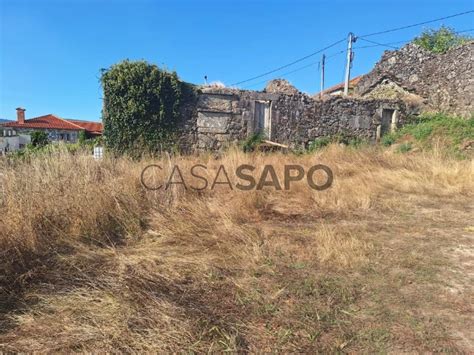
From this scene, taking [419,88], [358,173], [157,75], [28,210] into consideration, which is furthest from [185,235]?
[419,88]

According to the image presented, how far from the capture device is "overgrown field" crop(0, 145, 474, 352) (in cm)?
180

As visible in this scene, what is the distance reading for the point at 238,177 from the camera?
5.46 metres

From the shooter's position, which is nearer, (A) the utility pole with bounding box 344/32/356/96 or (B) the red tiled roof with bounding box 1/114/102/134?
(A) the utility pole with bounding box 344/32/356/96

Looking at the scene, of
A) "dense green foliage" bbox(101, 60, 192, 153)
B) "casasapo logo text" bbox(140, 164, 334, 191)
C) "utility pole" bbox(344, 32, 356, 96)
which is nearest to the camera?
"casasapo logo text" bbox(140, 164, 334, 191)

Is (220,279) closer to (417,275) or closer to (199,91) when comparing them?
(417,275)

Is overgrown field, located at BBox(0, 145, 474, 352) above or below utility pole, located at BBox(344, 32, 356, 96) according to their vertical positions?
below

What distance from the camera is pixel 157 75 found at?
8.66 m

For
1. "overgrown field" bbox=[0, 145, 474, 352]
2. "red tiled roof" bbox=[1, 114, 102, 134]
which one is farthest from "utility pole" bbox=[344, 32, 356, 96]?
"red tiled roof" bbox=[1, 114, 102, 134]

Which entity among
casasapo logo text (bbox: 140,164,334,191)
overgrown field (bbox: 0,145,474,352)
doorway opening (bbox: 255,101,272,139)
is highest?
doorway opening (bbox: 255,101,272,139)

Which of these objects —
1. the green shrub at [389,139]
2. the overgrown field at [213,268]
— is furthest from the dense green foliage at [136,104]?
the green shrub at [389,139]

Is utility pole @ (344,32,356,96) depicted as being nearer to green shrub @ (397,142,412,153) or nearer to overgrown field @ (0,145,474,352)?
green shrub @ (397,142,412,153)

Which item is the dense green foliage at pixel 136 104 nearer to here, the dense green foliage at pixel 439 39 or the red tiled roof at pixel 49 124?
the dense green foliage at pixel 439 39

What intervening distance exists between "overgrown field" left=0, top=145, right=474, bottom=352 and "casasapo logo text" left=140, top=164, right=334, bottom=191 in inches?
4.9

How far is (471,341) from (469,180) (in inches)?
198
